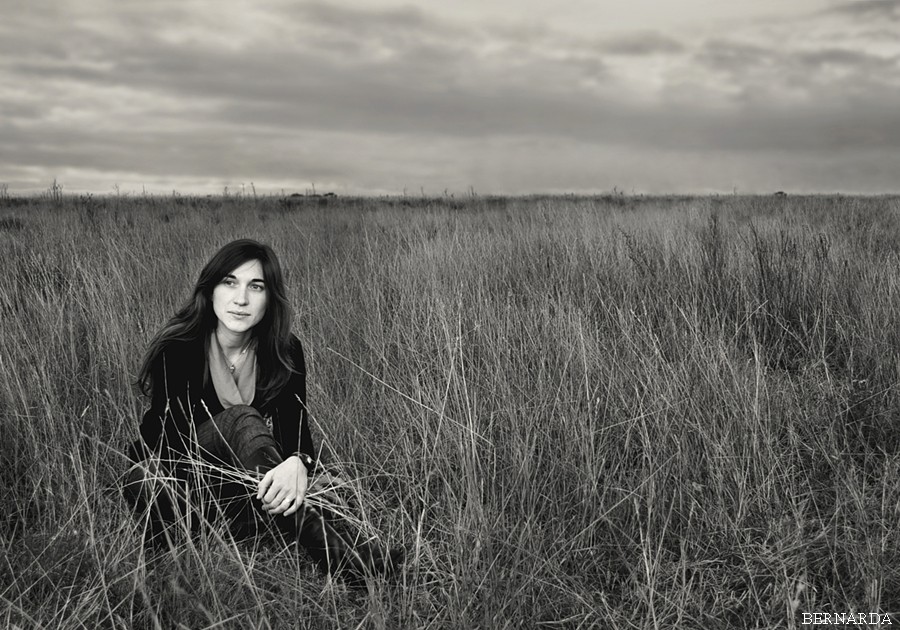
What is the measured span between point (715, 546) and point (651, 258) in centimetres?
330

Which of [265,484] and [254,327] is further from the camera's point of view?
[254,327]

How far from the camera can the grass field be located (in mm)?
1639

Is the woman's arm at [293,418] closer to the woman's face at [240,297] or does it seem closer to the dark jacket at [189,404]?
the dark jacket at [189,404]

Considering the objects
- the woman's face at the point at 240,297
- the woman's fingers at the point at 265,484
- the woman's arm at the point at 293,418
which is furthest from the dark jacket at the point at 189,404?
the woman's fingers at the point at 265,484

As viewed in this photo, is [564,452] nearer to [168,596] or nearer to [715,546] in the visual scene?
[715,546]

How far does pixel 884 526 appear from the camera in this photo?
6.11 feet

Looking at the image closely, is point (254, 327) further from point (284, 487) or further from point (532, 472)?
point (532, 472)

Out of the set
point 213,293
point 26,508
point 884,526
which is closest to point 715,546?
point 884,526

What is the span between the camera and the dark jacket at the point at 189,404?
2070 mm

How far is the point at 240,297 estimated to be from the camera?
6.82ft

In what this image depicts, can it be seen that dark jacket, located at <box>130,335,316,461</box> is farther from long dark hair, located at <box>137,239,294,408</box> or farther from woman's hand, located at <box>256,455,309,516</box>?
woman's hand, located at <box>256,455,309,516</box>

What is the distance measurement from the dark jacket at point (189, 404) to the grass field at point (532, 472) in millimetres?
184

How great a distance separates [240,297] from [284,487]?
0.64 metres

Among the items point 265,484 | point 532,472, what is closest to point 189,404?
point 265,484
